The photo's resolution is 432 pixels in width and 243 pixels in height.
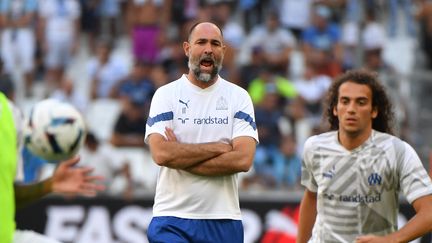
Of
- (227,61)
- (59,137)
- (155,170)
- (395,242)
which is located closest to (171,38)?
(227,61)

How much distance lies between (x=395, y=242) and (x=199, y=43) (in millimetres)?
2032

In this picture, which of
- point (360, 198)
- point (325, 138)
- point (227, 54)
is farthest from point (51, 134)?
point (227, 54)

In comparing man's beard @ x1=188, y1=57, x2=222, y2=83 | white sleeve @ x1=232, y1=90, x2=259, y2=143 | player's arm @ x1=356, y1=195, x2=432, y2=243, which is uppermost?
man's beard @ x1=188, y1=57, x2=222, y2=83

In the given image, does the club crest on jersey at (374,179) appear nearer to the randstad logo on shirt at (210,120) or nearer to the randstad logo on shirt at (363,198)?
the randstad logo on shirt at (363,198)

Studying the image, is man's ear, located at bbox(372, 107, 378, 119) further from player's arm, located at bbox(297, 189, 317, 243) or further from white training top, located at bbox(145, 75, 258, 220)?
white training top, located at bbox(145, 75, 258, 220)

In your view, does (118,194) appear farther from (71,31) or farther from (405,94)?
(71,31)

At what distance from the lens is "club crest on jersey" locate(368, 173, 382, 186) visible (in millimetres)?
7855

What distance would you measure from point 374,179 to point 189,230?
1.36 metres

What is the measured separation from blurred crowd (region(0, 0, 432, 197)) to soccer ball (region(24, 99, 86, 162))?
6.54 m

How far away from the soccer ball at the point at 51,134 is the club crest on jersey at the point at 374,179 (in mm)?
2174

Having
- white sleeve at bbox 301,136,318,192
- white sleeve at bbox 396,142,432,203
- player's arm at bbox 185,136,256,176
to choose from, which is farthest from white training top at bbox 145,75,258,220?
white sleeve at bbox 396,142,432,203

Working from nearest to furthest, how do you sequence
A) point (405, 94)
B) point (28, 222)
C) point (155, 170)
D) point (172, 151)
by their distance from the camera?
point (172, 151) → point (28, 222) → point (405, 94) → point (155, 170)

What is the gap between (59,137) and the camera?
8227 mm

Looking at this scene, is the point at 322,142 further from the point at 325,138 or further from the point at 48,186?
the point at 48,186
